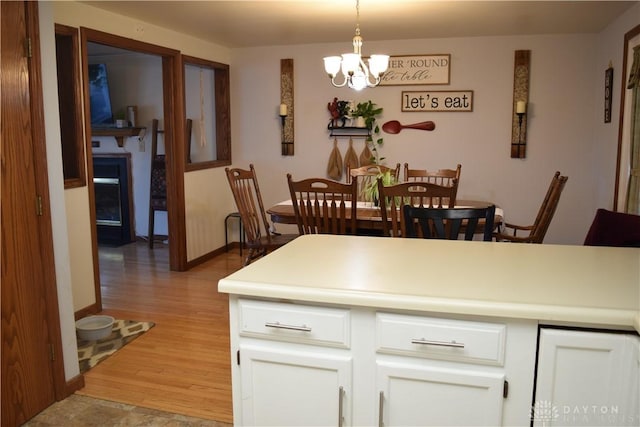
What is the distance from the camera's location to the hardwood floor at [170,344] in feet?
8.57

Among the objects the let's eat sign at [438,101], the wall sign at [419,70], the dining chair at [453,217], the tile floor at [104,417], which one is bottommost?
the tile floor at [104,417]

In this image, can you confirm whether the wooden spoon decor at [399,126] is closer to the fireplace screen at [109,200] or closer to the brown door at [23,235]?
the fireplace screen at [109,200]

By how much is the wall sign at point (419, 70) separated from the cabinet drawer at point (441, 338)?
404 cm

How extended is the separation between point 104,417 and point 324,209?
1.66m

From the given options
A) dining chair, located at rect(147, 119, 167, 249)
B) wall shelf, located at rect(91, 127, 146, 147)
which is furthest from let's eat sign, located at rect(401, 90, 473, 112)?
wall shelf, located at rect(91, 127, 146, 147)

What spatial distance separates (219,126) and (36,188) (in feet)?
11.3

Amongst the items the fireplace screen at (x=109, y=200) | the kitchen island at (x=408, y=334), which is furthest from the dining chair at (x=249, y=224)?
the fireplace screen at (x=109, y=200)

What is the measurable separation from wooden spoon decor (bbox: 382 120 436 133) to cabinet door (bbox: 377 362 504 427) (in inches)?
157

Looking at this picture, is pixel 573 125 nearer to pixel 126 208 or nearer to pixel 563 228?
pixel 563 228

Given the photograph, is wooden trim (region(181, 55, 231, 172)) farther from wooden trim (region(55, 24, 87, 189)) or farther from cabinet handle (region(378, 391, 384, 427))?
cabinet handle (region(378, 391, 384, 427))

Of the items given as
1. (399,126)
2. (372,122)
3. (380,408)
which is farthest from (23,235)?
(399,126)

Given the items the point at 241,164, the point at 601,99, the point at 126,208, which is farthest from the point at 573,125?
the point at 126,208

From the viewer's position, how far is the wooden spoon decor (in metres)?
5.09

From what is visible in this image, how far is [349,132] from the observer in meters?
5.29
